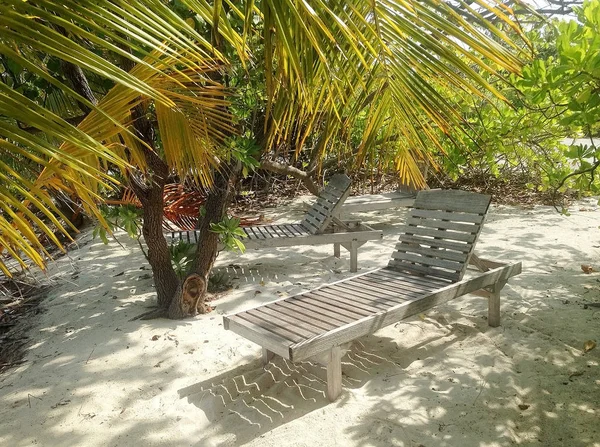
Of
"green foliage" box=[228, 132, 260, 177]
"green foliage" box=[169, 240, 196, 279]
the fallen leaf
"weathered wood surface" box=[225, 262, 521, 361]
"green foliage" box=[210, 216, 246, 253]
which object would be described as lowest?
the fallen leaf

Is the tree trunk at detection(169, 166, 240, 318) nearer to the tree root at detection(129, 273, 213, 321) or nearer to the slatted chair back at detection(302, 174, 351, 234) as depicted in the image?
the tree root at detection(129, 273, 213, 321)

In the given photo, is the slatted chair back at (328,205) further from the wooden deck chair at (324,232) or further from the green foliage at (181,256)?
the green foliage at (181,256)

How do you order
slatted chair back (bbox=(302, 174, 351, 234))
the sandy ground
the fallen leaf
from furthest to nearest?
slatted chair back (bbox=(302, 174, 351, 234)), the fallen leaf, the sandy ground

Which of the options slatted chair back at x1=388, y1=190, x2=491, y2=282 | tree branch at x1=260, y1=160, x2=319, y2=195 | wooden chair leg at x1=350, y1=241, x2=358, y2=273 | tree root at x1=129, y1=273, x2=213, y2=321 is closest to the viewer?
slatted chair back at x1=388, y1=190, x2=491, y2=282

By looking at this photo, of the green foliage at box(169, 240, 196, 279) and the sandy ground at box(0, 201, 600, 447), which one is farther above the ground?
the green foliage at box(169, 240, 196, 279)

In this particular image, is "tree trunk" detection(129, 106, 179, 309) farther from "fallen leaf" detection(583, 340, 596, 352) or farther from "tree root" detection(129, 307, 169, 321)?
"fallen leaf" detection(583, 340, 596, 352)

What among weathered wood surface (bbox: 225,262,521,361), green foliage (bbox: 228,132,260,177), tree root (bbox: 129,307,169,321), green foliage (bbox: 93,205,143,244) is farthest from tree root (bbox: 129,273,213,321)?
green foliage (bbox: 228,132,260,177)

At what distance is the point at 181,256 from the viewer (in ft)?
16.6

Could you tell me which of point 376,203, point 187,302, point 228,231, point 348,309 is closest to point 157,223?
point 228,231

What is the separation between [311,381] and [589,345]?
1.97m

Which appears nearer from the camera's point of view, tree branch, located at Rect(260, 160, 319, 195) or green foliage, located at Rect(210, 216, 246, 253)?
green foliage, located at Rect(210, 216, 246, 253)

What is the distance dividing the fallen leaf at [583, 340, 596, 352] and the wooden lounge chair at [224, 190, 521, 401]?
24.7 inches

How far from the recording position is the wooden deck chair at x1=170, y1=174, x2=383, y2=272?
579cm

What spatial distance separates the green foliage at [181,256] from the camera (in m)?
4.90
